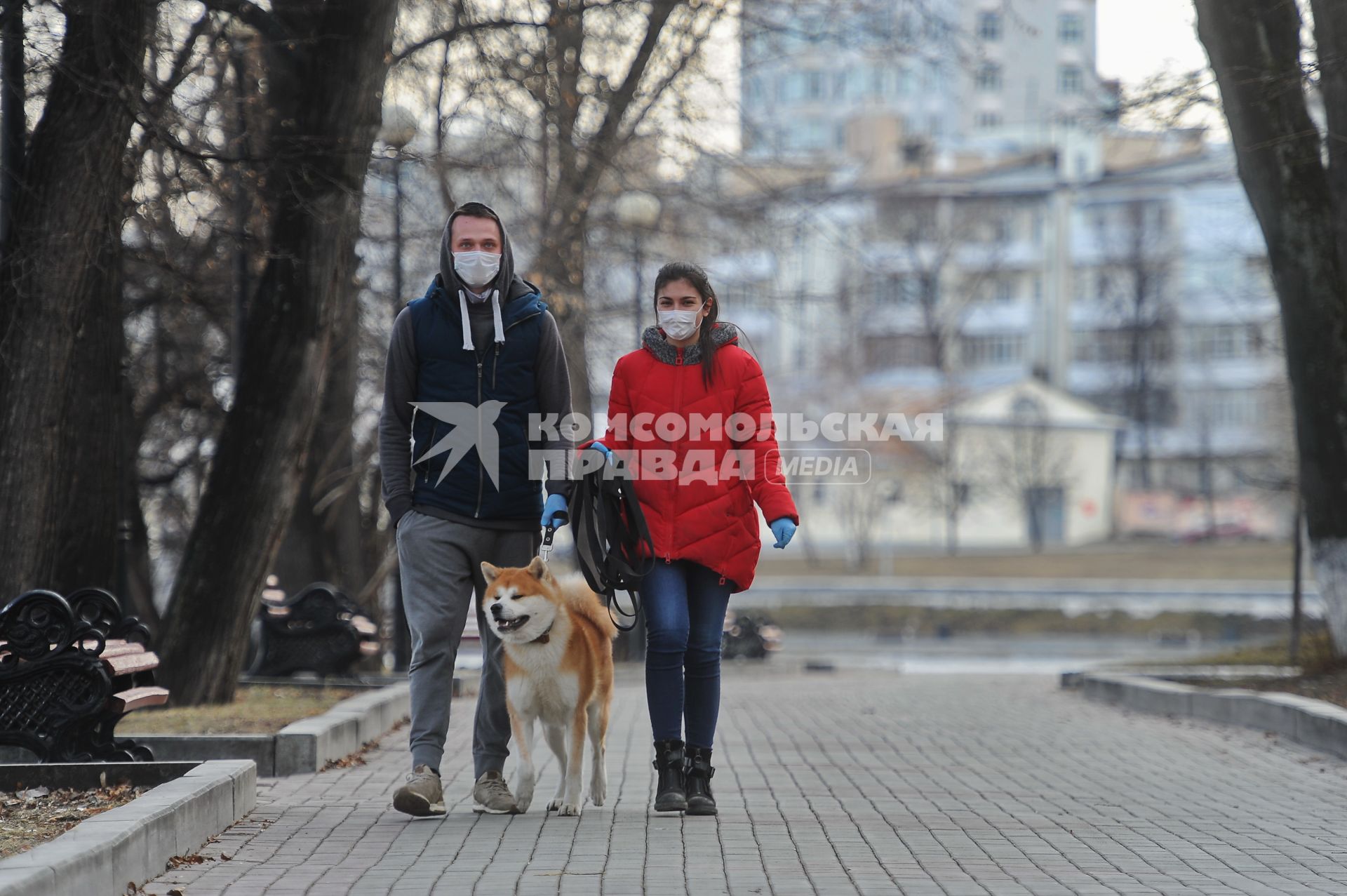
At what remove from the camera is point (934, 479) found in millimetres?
62250

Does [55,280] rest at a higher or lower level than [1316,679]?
higher

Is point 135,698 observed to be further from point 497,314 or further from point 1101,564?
point 1101,564

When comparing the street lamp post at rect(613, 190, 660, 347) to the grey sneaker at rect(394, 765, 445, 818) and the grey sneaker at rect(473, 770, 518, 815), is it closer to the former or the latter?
the grey sneaker at rect(473, 770, 518, 815)

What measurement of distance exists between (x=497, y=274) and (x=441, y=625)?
1.45 metres

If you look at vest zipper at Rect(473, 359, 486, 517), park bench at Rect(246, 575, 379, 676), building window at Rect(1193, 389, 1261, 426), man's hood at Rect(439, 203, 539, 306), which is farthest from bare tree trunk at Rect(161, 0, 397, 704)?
building window at Rect(1193, 389, 1261, 426)

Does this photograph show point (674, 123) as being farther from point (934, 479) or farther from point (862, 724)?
point (934, 479)

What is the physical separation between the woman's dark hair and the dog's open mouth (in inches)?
48.6

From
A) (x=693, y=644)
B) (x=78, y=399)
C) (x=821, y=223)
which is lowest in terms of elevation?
(x=693, y=644)

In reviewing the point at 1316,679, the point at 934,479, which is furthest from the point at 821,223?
the point at 934,479

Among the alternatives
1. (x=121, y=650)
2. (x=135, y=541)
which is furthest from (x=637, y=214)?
(x=121, y=650)

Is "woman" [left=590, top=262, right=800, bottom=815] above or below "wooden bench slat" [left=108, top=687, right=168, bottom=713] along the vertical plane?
above

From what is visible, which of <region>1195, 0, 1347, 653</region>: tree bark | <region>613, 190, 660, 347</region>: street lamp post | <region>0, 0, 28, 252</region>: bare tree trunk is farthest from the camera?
<region>613, 190, 660, 347</region>: street lamp post

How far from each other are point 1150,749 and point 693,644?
451 cm

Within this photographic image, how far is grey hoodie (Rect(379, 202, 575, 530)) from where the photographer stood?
698 cm
